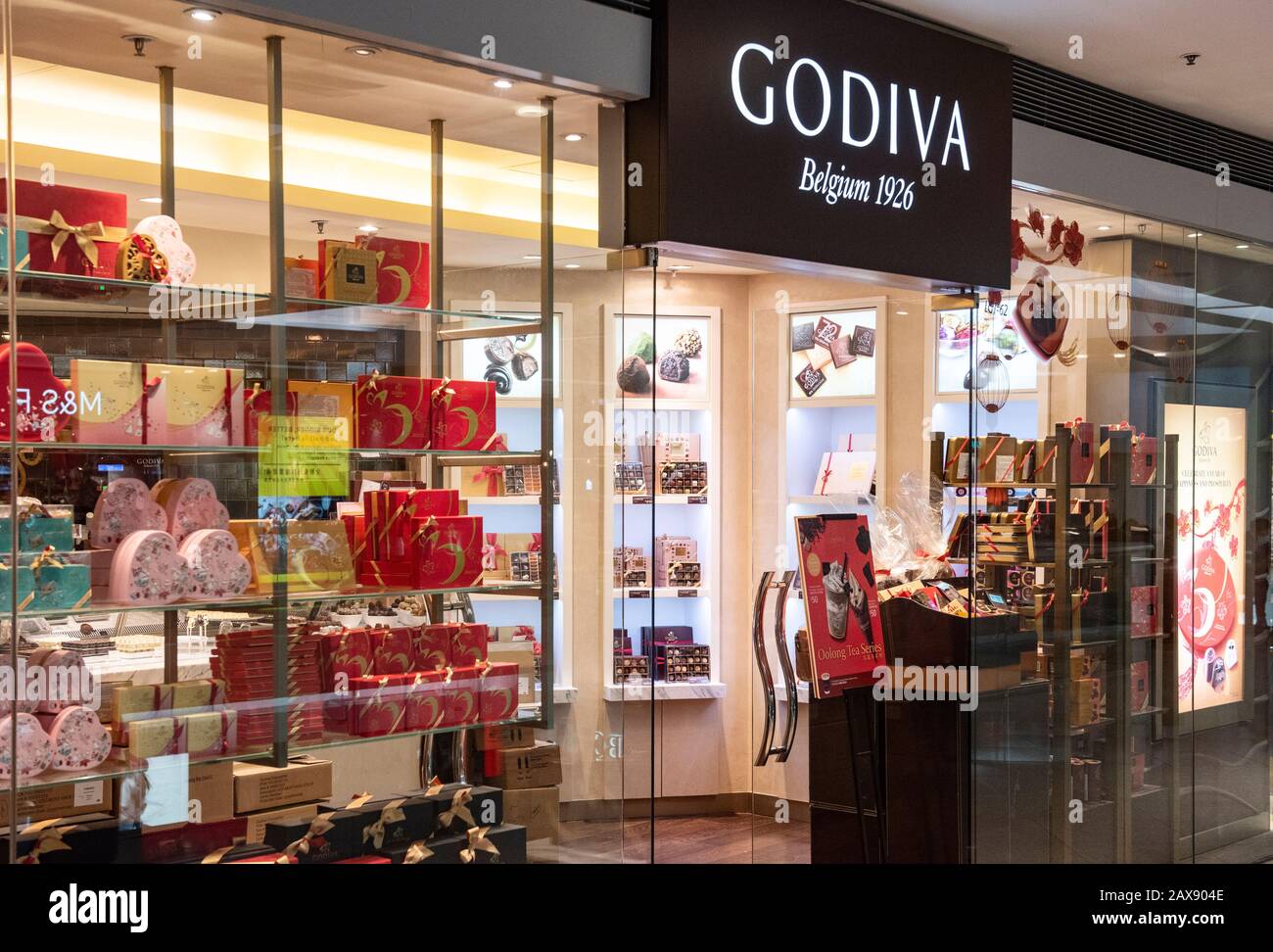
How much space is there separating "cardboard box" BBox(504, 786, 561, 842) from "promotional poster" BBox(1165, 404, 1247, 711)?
12.0 feet

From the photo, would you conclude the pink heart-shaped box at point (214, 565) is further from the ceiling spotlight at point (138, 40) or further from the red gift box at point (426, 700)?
the ceiling spotlight at point (138, 40)

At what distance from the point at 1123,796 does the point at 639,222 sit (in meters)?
3.71

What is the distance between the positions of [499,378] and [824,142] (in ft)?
4.80

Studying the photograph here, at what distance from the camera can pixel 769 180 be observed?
4.04 m

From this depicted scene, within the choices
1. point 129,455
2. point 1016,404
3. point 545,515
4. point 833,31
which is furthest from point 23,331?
point 1016,404

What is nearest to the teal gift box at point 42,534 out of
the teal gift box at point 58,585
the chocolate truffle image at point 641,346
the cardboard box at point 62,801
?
the teal gift box at point 58,585

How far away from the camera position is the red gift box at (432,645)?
3.50 m

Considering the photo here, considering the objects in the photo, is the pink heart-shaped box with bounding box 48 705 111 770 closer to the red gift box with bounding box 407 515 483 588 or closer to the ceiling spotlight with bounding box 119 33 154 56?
the red gift box with bounding box 407 515 483 588

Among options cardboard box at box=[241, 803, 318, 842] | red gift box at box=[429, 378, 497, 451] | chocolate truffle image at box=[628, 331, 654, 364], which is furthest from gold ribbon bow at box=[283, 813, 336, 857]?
chocolate truffle image at box=[628, 331, 654, 364]

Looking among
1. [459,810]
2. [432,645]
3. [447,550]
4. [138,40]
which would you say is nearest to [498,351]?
[447,550]

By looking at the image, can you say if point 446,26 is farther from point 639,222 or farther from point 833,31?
point 833,31

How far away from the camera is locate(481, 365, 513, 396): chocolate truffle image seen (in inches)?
143

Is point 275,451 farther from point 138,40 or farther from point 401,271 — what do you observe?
point 138,40

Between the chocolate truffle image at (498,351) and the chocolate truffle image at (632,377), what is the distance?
1.18 feet
